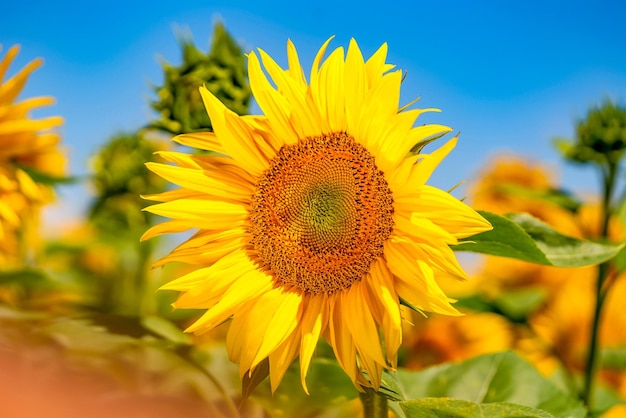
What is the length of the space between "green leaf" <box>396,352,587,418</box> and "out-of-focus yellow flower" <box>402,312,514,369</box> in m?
0.65

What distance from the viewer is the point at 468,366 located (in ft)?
3.71

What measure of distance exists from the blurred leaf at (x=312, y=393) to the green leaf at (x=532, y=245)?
274 millimetres

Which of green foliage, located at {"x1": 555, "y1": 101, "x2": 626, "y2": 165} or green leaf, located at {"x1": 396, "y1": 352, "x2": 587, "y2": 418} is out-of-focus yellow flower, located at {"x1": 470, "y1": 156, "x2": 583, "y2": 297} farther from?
green leaf, located at {"x1": 396, "y1": 352, "x2": 587, "y2": 418}

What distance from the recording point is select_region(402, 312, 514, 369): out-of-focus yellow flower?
1888 millimetres

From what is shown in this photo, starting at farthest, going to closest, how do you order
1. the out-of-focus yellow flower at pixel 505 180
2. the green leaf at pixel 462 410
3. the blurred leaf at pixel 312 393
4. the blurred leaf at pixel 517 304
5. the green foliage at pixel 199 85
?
the out-of-focus yellow flower at pixel 505 180
the blurred leaf at pixel 517 304
the green foliage at pixel 199 85
the blurred leaf at pixel 312 393
the green leaf at pixel 462 410

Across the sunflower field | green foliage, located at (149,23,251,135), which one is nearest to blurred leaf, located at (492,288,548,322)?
the sunflower field

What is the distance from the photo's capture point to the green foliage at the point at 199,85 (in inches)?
46.1

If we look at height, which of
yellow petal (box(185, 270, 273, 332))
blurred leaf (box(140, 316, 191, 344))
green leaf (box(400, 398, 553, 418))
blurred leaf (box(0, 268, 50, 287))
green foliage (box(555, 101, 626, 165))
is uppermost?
green foliage (box(555, 101, 626, 165))

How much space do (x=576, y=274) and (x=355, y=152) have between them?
187cm

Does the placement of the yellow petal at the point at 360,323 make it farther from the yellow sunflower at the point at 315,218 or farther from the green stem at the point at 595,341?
the green stem at the point at 595,341

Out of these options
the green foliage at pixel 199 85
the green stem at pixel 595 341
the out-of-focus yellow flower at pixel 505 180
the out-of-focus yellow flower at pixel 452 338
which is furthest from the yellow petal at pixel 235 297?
the out-of-focus yellow flower at pixel 505 180

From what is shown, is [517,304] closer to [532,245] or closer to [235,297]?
A: [532,245]

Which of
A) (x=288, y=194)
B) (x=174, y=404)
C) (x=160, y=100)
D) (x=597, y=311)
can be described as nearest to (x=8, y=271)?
(x=160, y=100)

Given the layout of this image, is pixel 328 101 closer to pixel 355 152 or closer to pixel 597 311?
pixel 355 152
